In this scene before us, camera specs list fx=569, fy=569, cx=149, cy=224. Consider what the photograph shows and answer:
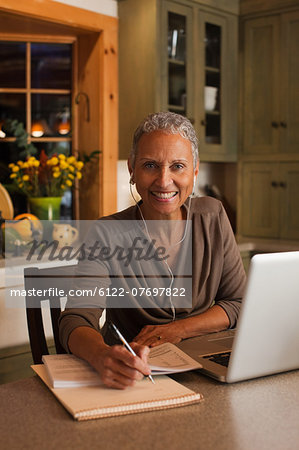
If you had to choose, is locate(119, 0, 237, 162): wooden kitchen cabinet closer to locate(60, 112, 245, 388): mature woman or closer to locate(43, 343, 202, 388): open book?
locate(60, 112, 245, 388): mature woman

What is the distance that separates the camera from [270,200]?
153 inches

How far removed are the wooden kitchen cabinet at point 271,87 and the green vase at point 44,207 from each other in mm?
1475

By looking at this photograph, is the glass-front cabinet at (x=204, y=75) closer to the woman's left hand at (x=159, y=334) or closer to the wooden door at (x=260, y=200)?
the wooden door at (x=260, y=200)

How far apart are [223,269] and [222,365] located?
57cm

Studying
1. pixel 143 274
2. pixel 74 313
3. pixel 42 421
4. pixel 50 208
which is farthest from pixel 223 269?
pixel 50 208

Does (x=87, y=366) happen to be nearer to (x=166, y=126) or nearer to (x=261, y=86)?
(x=166, y=126)

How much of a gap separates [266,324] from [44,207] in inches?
88.6

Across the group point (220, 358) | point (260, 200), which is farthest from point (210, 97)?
point (220, 358)

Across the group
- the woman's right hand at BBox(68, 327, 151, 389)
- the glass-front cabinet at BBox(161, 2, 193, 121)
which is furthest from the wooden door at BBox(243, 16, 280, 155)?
the woman's right hand at BBox(68, 327, 151, 389)

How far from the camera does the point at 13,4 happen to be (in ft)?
9.55

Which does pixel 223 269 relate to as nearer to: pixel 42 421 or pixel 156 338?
pixel 156 338

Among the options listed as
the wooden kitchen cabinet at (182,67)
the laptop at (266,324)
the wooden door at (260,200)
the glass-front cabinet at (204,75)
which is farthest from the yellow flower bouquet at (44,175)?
the laptop at (266,324)

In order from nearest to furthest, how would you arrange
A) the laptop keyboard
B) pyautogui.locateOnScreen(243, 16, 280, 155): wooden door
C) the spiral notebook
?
1. the spiral notebook
2. the laptop keyboard
3. pyautogui.locateOnScreen(243, 16, 280, 155): wooden door

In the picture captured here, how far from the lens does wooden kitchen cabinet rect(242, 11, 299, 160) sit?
146 inches
